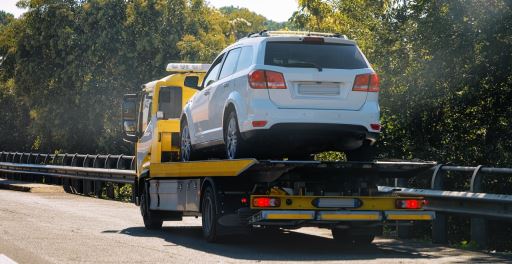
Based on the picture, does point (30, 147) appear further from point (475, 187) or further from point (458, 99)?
point (475, 187)

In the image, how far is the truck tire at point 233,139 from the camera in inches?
478

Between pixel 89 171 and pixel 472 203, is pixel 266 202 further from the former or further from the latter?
pixel 89 171

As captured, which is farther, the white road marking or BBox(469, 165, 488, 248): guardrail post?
BBox(469, 165, 488, 248): guardrail post

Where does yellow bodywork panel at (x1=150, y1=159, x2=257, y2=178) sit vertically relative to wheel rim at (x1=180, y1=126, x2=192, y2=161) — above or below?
below

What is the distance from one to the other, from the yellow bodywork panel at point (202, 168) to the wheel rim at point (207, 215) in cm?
35

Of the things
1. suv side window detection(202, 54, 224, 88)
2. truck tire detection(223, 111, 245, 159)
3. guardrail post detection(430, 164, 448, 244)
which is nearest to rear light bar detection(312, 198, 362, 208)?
truck tire detection(223, 111, 245, 159)

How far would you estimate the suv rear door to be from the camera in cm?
1172

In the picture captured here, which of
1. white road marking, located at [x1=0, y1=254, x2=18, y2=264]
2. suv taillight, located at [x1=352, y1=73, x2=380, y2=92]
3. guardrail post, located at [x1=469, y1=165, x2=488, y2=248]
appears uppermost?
suv taillight, located at [x1=352, y1=73, x2=380, y2=92]

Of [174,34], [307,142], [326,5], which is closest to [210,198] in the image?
[307,142]

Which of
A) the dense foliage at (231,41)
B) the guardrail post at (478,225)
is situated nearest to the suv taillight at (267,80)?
the guardrail post at (478,225)

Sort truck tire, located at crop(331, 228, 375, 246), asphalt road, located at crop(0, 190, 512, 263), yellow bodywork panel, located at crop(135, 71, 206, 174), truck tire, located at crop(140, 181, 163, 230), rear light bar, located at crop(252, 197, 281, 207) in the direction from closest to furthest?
1. asphalt road, located at crop(0, 190, 512, 263)
2. rear light bar, located at crop(252, 197, 281, 207)
3. truck tire, located at crop(331, 228, 375, 246)
4. truck tire, located at crop(140, 181, 163, 230)
5. yellow bodywork panel, located at crop(135, 71, 206, 174)

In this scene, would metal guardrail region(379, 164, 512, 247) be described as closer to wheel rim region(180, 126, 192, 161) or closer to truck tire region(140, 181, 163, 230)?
wheel rim region(180, 126, 192, 161)

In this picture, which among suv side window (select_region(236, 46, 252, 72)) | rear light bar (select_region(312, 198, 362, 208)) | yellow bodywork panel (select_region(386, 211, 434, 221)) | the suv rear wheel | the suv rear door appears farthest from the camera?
the suv rear wheel

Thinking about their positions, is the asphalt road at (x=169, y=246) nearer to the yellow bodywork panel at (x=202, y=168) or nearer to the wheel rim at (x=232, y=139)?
the yellow bodywork panel at (x=202, y=168)
